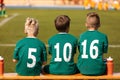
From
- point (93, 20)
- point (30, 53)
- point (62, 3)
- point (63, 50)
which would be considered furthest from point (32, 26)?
point (62, 3)

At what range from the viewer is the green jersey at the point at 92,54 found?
23.4 ft

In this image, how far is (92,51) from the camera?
23.5 feet

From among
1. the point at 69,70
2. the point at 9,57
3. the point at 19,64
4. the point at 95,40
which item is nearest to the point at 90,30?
the point at 95,40

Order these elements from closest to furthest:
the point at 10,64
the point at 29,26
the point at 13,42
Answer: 1. the point at 29,26
2. the point at 10,64
3. the point at 13,42

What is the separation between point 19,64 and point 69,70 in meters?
0.76

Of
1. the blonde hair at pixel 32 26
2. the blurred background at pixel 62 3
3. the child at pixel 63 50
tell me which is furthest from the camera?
the blurred background at pixel 62 3

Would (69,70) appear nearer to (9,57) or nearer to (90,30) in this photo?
(90,30)

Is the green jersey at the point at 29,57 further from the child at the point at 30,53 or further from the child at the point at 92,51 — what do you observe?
the child at the point at 92,51

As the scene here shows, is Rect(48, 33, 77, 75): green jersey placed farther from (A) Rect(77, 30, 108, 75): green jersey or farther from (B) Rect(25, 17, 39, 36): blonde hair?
(B) Rect(25, 17, 39, 36): blonde hair

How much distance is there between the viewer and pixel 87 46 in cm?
719

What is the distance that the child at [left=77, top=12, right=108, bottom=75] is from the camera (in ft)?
23.4

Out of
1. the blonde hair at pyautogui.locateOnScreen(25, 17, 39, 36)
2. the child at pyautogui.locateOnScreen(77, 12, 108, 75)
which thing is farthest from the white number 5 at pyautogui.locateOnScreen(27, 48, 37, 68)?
the child at pyautogui.locateOnScreen(77, 12, 108, 75)

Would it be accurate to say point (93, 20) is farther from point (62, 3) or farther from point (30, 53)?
point (62, 3)

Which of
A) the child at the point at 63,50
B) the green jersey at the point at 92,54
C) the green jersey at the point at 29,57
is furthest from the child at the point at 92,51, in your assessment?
the green jersey at the point at 29,57
